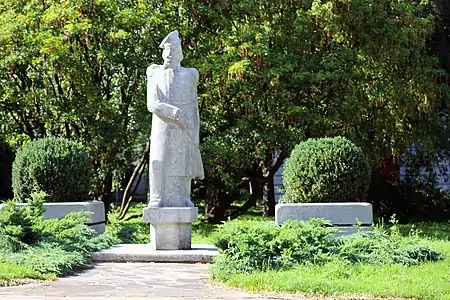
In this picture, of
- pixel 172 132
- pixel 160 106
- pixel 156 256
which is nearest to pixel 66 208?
pixel 156 256

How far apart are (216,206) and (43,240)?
9.70 meters

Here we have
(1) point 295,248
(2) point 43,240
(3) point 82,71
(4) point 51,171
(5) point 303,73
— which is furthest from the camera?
(3) point 82,71

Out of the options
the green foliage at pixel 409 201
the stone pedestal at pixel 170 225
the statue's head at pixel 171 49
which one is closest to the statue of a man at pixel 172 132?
the statue's head at pixel 171 49

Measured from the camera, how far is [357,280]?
8.16 metres

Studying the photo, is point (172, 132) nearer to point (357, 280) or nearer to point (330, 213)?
point (330, 213)

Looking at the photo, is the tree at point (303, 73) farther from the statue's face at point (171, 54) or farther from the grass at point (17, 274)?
the grass at point (17, 274)

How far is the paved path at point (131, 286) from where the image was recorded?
754 cm

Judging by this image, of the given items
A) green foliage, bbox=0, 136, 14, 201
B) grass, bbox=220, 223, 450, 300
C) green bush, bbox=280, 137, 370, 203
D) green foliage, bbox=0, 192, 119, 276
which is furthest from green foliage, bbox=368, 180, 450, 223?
green foliage, bbox=0, 136, 14, 201

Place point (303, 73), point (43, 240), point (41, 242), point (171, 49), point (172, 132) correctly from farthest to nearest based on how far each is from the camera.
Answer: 1. point (303, 73)
2. point (171, 49)
3. point (172, 132)
4. point (43, 240)
5. point (41, 242)


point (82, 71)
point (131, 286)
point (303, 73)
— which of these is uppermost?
point (82, 71)

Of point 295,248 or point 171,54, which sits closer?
point 295,248

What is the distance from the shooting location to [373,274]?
8.64 metres

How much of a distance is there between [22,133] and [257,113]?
5.77 metres

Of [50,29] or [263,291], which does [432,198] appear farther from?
[263,291]
